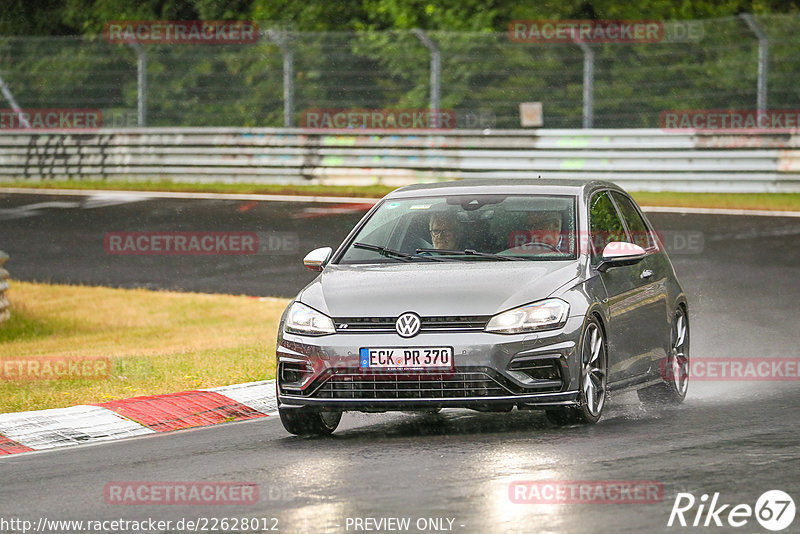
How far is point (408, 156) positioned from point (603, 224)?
57.5ft

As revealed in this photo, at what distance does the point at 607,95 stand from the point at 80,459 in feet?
69.1

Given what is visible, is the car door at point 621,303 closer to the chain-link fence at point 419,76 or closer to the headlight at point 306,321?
the headlight at point 306,321

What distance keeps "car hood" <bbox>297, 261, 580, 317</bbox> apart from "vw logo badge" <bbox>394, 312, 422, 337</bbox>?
0.04m

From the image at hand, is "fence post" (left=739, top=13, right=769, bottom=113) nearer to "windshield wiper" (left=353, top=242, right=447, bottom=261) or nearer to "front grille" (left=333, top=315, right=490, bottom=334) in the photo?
"windshield wiper" (left=353, top=242, right=447, bottom=261)

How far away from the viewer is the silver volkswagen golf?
8859mm

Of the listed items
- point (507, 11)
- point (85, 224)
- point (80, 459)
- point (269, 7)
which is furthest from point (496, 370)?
point (269, 7)

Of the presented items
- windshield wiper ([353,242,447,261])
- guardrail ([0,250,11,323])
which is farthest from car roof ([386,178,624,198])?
guardrail ([0,250,11,323])

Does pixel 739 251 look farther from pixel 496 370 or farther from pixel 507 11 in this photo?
pixel 507 11

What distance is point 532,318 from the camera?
895cm

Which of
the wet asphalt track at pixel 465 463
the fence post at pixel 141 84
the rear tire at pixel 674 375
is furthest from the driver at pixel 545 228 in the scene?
the fence post at pixel 141 84

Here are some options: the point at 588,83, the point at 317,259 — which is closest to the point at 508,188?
the point at 317,259

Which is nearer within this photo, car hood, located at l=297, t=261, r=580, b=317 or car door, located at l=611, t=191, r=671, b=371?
car hood, located at l=297, t=261, r=580, b=317

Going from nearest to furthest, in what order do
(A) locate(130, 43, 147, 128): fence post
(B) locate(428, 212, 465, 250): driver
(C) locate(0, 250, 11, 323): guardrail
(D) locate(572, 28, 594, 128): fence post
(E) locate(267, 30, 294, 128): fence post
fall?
(B) locate(428, 212, 465, 250): driver
(C) locate(0, 250, 11, 323): guardrail
(D) locate(572, 28, 594, 128): fence post
(E) locate(267, 30, 294, 128): fence post
(A) locate(130, 43, 147, 128): fence post

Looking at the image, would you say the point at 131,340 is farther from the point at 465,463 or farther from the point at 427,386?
the point at 465,463
